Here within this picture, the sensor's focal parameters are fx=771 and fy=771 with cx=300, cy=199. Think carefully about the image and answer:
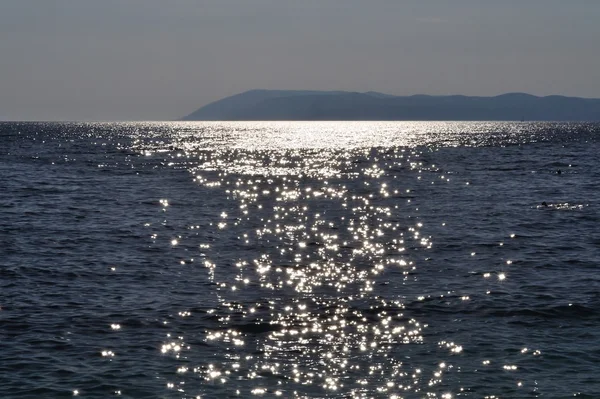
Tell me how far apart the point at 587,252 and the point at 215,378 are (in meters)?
25.2

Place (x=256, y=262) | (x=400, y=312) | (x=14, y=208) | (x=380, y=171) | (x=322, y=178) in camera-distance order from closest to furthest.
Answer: (x=400, y=312), (x=256, y=262), (x=14, y=208), (x=322, y=178), (x=380, y=171)

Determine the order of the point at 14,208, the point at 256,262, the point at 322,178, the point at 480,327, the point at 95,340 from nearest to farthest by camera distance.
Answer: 1. the point at 95,340
2. the point at 480,327
3. the point at 256,262
4. the point at 14,208
5. the point at 322,178

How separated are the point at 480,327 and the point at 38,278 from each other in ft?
60.3

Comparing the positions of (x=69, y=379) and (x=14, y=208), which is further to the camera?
(x=14, y=208)

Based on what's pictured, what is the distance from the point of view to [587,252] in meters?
39.1

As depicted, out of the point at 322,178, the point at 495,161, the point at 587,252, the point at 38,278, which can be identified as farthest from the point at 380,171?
the point at 38,278

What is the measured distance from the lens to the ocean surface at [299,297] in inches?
810

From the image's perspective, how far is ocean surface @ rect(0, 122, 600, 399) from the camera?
2056 centimetres

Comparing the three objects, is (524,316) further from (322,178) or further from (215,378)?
(322,178)

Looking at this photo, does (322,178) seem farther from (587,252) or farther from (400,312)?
(400,312)

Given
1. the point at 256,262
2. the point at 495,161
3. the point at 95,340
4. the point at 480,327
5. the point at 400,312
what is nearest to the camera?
the point at 95,340

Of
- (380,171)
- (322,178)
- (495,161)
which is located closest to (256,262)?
(322,178)

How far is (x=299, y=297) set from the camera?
29375mm

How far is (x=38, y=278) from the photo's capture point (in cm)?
3244
